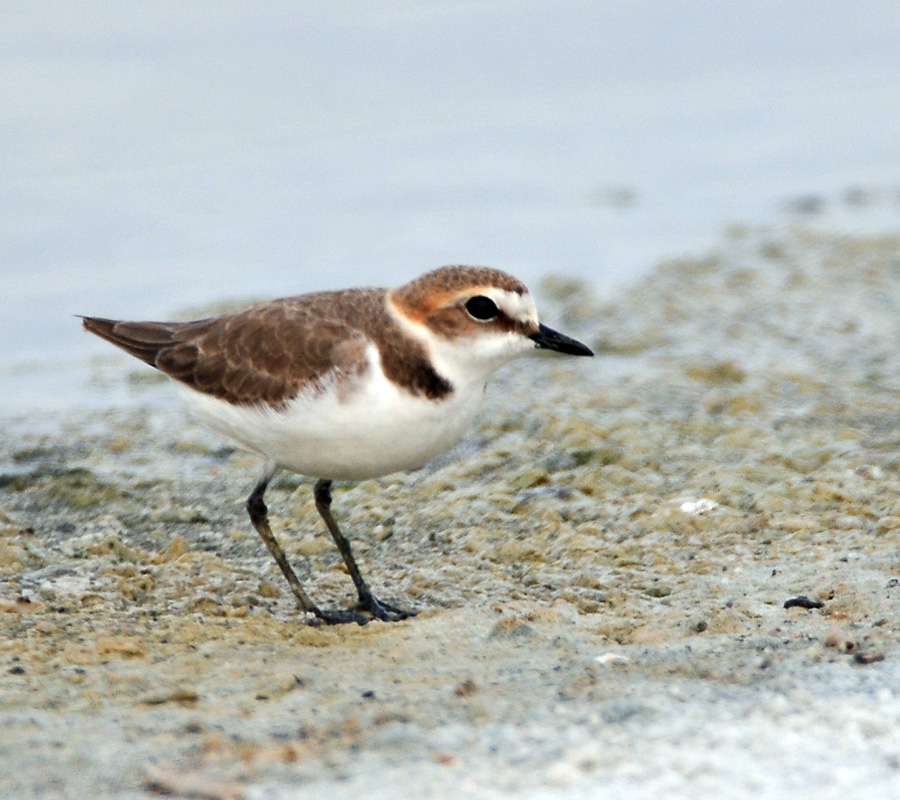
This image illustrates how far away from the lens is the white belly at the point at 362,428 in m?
5.02

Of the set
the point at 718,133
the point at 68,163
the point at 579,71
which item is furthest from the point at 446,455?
the point at 579,71

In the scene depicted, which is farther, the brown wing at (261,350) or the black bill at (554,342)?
the black bill at (554,342)

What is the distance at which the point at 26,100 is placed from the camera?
47.6ft

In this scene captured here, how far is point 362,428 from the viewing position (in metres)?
5.02

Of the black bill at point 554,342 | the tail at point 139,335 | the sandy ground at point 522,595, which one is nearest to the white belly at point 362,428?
the black bill at point 554,342

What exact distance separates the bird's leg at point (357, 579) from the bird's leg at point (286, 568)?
8 cm

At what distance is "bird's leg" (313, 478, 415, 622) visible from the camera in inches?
211

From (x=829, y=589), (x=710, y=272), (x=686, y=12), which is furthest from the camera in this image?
(x=686, y=12)

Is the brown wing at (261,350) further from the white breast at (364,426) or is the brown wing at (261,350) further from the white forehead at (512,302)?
the white forehead at (512,302)

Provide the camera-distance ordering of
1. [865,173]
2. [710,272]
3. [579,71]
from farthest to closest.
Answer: [579,71]
[865,173]
[710,272]

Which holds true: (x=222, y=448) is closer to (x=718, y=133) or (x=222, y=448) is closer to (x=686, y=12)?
(x=718, y=133)

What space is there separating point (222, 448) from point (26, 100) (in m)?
8.25

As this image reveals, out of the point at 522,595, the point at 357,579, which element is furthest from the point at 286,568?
the point at 522,595

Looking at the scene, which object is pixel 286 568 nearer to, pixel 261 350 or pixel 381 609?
pixel 381 609
